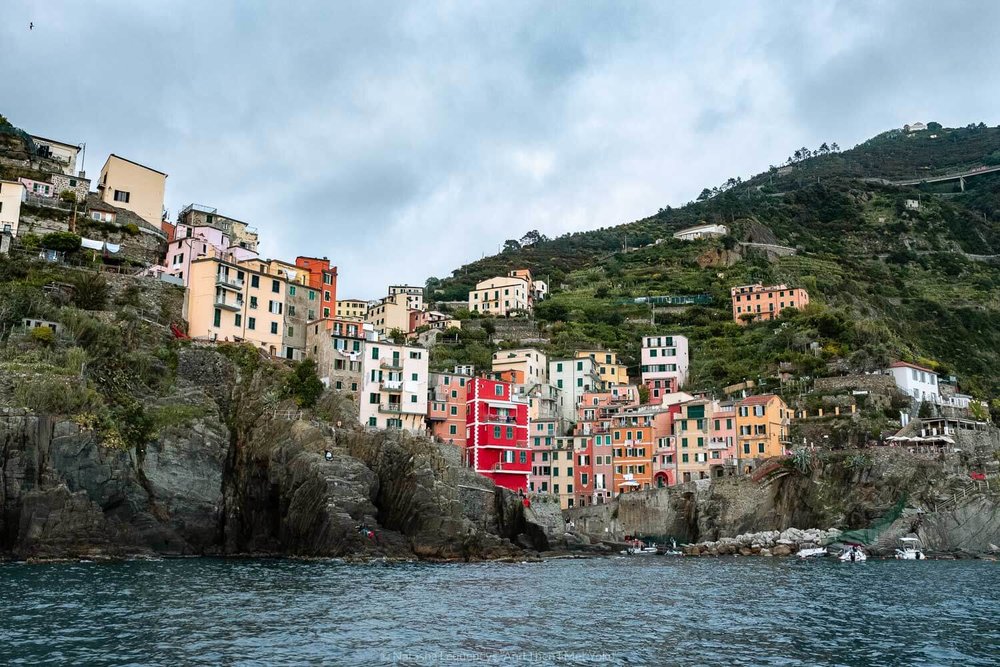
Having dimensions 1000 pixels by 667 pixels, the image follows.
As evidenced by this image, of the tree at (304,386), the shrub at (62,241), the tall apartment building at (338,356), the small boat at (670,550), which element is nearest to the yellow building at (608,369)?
the small boat at (670,550)

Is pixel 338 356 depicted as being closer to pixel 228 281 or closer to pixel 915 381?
pixel 228 281

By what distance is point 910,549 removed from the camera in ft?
222

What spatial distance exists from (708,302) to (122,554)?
3643 inches

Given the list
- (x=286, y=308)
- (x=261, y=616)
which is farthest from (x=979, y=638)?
(x=286, y=308)

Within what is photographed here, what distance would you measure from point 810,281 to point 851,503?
62.7 m

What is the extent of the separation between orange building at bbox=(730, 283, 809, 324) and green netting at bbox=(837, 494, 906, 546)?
159 ft

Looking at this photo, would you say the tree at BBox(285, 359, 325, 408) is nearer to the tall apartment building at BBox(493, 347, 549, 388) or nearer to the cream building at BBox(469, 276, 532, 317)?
the tall apartment building at BBox(493, 347, 549, 388)

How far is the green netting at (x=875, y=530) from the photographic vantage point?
68.7 meters

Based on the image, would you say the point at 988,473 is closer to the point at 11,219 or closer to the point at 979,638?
the point at 979,638

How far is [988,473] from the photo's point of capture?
242 ft

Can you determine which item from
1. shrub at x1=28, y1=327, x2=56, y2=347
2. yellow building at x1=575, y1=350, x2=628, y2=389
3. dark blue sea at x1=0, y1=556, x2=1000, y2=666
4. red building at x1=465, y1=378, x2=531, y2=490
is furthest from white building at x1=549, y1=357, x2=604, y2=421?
shrub at x1=28, y1=327, x2=56, y2=347

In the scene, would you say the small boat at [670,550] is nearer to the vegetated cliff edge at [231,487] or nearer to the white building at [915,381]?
the vegetated cliff edge at [231,487]

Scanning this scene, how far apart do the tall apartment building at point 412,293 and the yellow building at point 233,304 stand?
190ft

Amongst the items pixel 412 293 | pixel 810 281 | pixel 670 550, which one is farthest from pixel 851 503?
pixel 412 293
